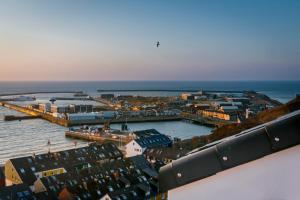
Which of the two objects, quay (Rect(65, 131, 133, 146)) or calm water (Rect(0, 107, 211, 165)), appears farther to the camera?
quay (Rect(65, 131, 133, 146))

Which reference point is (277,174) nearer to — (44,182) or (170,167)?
(170,167)

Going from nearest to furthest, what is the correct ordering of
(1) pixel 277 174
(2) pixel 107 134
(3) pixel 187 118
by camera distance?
1. (1) pixel 277 174
2. (2) pixel 107 134
3. (3) pixel 187 118

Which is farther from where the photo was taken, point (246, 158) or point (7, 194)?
point (7, 194)

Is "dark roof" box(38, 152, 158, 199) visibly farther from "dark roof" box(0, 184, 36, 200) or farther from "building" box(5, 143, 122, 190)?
"building" box(5, 143, 122, 190)

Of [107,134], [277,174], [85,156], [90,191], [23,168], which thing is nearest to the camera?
[277,174]

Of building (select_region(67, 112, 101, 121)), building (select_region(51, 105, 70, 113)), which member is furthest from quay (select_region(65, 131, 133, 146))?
building (select_region(51, 105, 70, 113))

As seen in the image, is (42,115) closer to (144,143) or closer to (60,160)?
(144,143)

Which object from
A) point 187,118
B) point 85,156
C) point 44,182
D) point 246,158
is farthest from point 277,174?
point 187,118

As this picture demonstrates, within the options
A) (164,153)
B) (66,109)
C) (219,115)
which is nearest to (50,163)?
(164,153)
